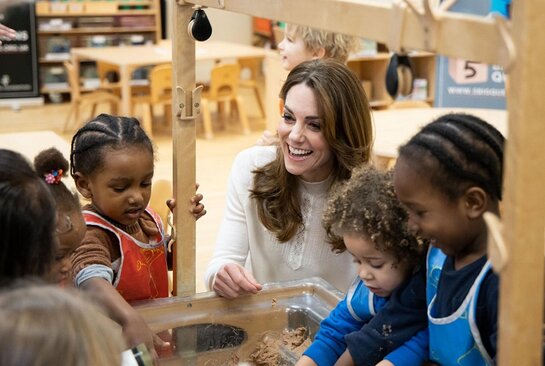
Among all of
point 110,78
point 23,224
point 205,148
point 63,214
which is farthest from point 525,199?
point 110,78

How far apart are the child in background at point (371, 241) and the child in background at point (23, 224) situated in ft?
1.70

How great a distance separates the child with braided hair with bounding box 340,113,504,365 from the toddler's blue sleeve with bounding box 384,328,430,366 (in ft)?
0.30

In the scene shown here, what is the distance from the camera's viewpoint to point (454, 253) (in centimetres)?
128

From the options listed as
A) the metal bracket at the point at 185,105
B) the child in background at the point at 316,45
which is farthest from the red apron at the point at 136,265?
the child in background at the point at 316,45

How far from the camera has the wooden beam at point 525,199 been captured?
90 cm

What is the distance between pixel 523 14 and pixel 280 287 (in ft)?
3.87

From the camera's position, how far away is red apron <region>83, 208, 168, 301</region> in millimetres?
1923

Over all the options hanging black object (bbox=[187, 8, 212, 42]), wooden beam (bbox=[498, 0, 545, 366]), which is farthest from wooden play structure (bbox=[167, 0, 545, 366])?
hanging black object (bbox=[187, 8, 212, 42])

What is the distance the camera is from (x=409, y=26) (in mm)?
1070

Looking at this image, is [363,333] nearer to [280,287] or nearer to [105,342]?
[280,287]

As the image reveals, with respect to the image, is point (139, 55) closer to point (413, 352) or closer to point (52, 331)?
point (413, 352)

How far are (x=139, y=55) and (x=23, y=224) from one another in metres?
6.89

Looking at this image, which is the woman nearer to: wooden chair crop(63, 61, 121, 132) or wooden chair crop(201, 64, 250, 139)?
wooden chair crop(201, 64, 250, 139)

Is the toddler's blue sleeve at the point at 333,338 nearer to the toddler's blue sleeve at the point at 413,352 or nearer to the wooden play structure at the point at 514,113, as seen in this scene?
the toddler's blue sleeve at the point at 413,352
